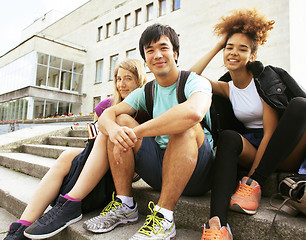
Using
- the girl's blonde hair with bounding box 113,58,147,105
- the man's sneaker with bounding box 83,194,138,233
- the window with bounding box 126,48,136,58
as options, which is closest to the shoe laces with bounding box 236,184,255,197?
the man's sneaker with bounding box 83,194,138,233

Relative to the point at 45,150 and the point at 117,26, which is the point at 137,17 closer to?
the point at 117,26

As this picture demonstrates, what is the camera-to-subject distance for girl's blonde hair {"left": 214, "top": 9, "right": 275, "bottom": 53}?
189cm

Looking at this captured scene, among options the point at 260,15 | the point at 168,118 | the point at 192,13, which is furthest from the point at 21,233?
the point at 192,13

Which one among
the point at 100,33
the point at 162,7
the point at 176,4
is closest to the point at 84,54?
the point at 100,33

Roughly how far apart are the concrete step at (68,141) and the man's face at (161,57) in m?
2.62

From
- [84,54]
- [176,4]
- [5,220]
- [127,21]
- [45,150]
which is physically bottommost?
[5,220]

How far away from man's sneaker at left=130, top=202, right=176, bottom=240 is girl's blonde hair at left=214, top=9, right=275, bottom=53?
148cm

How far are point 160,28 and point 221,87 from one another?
2.58 ft

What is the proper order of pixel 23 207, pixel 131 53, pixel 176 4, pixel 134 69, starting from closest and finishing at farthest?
pixel 23 207 < pixel 134 69 < pixel 176 4 < pixel 131 53

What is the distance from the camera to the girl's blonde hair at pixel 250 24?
74.3 inches

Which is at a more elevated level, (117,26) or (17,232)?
(117,26)

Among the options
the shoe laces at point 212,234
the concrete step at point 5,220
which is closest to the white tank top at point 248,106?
the shoe laces at point 212,234

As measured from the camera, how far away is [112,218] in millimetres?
1620

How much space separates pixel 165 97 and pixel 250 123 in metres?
0.76
